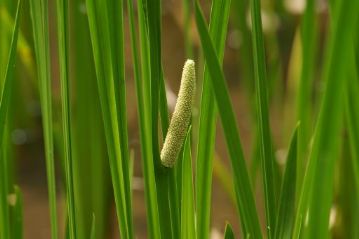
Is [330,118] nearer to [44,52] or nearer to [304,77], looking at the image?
[44,52]

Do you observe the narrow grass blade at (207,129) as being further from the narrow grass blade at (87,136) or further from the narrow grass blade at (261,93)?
the narrow grass blade at (87,136)

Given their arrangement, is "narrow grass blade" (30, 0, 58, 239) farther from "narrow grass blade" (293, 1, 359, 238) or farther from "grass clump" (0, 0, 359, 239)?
"narrow grass blade" (293, 1, 359, 238)

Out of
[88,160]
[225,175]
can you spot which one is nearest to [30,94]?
[88,160]

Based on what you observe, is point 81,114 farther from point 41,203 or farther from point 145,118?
point 145,118

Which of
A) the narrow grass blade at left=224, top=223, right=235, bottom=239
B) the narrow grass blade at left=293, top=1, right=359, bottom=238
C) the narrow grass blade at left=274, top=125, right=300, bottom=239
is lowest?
the narrow grass blade at left=224, top=223, right=235, bottom=239

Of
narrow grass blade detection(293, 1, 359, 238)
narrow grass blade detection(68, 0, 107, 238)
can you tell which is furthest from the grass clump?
narrow grass blade detection(68, 0, 107, 238)

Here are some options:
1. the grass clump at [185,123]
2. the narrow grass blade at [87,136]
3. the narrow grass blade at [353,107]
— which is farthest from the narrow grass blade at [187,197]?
the narrow grass blade at [87,136]
